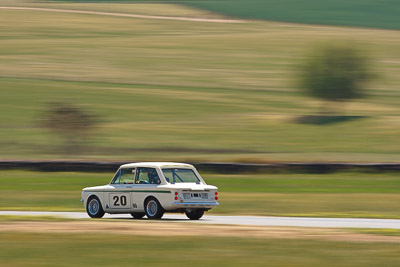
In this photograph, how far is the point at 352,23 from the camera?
324 ft

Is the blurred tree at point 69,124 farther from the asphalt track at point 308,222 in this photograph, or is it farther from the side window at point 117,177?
the asphalt track at point 308,222

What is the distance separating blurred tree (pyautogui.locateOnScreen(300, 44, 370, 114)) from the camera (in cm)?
6431

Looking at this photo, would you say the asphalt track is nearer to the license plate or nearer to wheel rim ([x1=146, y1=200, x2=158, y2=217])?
wheel rim ([x1=146, y1=200, x2=158, y2=217])

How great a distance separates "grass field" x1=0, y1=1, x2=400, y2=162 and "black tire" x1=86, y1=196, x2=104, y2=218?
17097 millimetres

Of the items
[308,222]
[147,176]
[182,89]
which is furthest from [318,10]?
[308,222]

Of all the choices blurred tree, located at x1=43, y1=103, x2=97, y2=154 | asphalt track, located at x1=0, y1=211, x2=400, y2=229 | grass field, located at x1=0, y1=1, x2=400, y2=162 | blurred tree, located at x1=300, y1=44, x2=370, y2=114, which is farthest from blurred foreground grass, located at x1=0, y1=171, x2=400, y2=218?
blurred tree, located at x1=300, y1=44, x2=370, y2=114

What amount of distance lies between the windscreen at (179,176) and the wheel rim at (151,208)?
24.5 inches

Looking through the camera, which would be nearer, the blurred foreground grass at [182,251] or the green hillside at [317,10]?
the blurred foreground grass at [182,251]

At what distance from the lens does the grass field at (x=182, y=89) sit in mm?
47656

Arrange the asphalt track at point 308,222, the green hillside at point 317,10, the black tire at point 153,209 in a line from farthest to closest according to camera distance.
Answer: the green hillside at point 317,10 → the black tire at point 153,209 → the asphalt track at point 308,222

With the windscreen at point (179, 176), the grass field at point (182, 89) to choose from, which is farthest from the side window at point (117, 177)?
the grass field at point (182, 89)

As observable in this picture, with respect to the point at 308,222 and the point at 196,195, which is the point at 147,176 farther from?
the point at 308,222

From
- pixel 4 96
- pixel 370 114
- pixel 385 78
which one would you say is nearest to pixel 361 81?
pixel 370 114

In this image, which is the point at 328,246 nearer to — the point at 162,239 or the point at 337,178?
the point at 162,239
